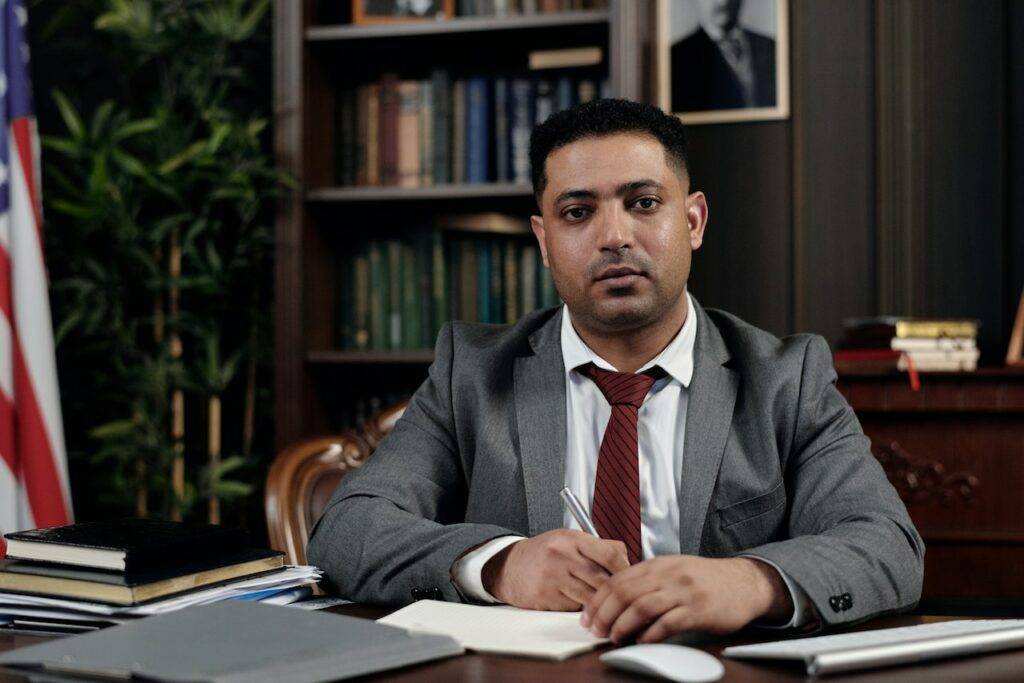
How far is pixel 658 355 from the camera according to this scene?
5.60ft

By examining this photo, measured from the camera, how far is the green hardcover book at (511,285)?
285 cm

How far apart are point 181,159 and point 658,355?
161cm

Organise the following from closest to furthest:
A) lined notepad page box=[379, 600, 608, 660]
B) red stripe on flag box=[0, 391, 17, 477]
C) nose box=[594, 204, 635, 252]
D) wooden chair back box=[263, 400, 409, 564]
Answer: lined notepad page box=[379, 600, 608, 660]
nose box=[594, 204, 635, 252]
wooden chair back box=[263, 400, 409, 564]
red stripe on flag box=[0, 391, 17, 477]

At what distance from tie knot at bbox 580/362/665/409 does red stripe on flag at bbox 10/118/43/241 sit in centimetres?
164

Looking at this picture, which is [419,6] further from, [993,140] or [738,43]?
[993,140]

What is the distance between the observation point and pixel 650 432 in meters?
1.65

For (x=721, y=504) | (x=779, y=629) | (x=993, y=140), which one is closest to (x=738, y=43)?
(x=993, y=140)

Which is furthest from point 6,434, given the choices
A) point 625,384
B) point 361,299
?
point 625,384

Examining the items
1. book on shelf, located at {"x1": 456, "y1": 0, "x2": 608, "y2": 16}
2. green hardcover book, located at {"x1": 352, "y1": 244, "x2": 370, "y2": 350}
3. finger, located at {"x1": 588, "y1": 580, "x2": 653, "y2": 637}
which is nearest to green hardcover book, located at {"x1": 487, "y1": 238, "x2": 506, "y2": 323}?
green hardcover book, located at {"x1": 352, "y1": 244, "x2": 370, "y2": 350}

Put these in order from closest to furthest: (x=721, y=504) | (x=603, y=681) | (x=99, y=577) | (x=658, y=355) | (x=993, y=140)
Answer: (x=603, y=681), (x=99, y=577), (x=721, y=504), (x=658, y=355), (x=993, y=140)

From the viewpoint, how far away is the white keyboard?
2.93 ft

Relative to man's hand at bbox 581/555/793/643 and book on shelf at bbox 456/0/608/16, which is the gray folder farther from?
book on shelf at bbox 456/0/608/16

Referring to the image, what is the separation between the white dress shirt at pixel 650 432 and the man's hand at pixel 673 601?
0.49m

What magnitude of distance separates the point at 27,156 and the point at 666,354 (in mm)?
1789
